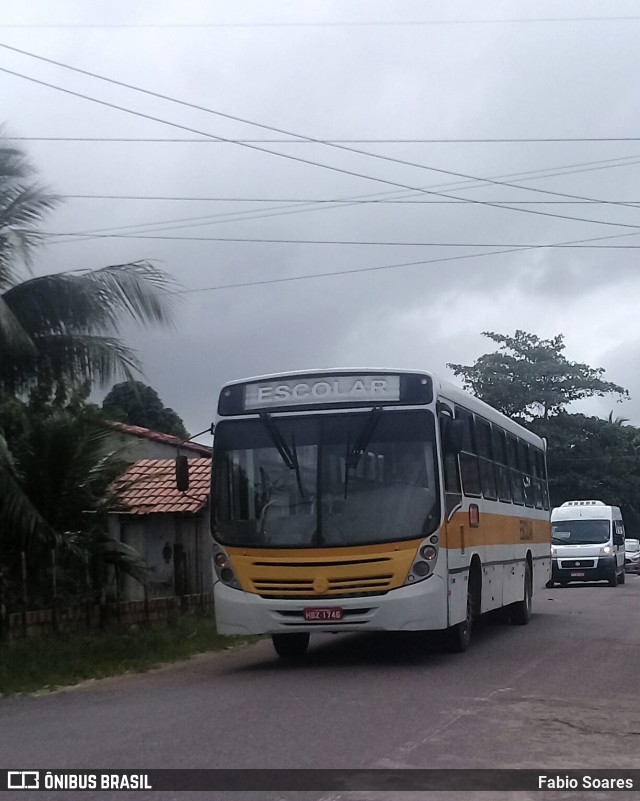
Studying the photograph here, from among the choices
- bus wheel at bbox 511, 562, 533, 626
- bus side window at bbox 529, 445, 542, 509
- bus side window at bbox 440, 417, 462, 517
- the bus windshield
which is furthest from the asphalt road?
bus side window at bbox 529, 445, 542, 509

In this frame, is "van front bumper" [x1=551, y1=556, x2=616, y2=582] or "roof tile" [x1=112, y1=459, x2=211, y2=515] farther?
"van front bumper" [x1=551, y1=556, x2=616, y2=582]

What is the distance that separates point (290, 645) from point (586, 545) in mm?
22569

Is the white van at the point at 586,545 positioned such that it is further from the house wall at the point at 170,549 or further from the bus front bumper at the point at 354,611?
the bus front bumper at the point at 354,611

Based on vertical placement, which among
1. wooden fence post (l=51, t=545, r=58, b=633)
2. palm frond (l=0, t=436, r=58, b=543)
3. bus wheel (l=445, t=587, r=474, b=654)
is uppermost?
palm frond (l=0, t=436, r=58, b=543)

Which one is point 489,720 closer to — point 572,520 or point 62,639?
point 62,639

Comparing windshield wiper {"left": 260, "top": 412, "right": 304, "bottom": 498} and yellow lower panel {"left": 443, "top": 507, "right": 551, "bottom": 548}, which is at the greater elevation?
windshield wiper {"left": 260, "top": 412, "right": 304, "bottom": 498}

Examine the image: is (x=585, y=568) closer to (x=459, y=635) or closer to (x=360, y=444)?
(x=459, y=635)

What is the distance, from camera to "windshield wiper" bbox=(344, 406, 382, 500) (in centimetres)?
1334

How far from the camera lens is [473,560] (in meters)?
15.3

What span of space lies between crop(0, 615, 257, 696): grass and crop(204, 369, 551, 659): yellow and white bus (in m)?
1.76

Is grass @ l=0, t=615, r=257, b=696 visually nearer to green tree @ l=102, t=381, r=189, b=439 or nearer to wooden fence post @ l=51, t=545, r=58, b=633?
wooden fence post @ l=51, t=545, r=58, b=633

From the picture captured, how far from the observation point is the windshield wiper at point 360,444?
13.3 metres

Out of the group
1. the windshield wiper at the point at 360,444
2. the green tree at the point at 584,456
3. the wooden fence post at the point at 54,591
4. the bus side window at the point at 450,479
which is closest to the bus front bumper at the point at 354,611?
the bus side window at the point at 450,479

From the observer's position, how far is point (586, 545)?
117 feet
